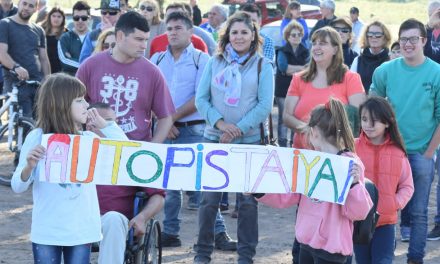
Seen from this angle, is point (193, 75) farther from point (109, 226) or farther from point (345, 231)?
point (345, 231)

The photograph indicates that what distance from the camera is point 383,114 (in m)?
6.65

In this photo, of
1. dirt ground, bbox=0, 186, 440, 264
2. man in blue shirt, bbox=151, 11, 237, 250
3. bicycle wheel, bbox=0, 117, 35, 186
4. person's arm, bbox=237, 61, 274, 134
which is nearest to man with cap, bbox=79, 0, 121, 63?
bicycle wheel, bbox=0, 117, 35, 186

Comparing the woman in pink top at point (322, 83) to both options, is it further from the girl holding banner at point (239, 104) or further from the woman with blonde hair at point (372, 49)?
the woman with blonde hair at point (372, 49)

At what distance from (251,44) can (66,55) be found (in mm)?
4507

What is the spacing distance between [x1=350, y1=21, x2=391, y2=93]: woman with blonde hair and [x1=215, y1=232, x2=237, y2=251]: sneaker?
2609 mm

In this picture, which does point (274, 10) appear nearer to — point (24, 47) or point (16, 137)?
point (24, 47)

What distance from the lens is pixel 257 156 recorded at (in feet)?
20.6

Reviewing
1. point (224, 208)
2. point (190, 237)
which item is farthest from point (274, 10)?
point (190, 237)

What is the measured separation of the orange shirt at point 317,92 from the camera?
7.74m

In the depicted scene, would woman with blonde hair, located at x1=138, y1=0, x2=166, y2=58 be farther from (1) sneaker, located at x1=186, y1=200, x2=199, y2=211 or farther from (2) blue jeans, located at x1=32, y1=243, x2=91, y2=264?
(2) blue jeans, located at x1=32, y1=243, x2=91, y2=264

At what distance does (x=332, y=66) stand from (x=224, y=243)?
1.92 metres

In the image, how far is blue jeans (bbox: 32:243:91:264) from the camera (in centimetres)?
570

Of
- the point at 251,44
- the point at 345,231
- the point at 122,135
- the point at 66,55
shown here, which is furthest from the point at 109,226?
the point at 66,55

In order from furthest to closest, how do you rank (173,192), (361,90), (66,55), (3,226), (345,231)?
(66,55) → (3,226) → (173,192) → (361,90) → (345,231)
